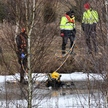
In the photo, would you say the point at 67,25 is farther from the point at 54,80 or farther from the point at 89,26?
the point at 89,26

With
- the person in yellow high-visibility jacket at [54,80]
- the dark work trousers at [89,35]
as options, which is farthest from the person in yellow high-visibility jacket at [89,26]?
the person in yellow high-visibility jacket at [54,80]

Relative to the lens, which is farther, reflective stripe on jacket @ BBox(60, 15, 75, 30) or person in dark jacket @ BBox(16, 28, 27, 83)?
reflective stripe on jacket @ BBox(60, 15, 75, 30)

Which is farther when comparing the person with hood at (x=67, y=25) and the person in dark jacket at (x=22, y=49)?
the person with hood at (x=67, y=25)

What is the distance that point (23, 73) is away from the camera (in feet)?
15.0

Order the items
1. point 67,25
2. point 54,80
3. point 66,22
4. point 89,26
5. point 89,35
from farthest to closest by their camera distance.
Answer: point 67,25 < point 66,22 < point 54,80 < point 89,26 < point 89,35

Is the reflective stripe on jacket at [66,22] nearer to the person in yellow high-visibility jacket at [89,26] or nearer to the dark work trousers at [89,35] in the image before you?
the person in yellow high-visibility jacket at [89,26]

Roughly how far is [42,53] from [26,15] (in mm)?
691

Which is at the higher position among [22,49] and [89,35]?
[89,35]

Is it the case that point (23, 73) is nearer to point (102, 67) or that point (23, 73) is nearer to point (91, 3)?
point (102, 67)

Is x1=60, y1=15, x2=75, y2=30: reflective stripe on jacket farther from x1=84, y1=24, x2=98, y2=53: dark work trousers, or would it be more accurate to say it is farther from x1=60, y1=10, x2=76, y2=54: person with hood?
x1=84, y1=24, x2=98, y2=53: dark work trousers

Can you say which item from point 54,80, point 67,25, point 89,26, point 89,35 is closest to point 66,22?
point 67,25

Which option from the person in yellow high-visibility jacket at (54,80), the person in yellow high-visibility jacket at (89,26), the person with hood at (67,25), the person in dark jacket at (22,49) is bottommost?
the person in yellow high-visibility jacket at (54,80)

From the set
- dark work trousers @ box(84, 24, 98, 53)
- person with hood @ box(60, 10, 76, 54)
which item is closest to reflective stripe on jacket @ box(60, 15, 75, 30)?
person with hood @ box(60, 10, 76, 54)


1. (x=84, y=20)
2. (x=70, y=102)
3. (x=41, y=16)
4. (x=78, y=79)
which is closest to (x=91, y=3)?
(x=84, y=20)
